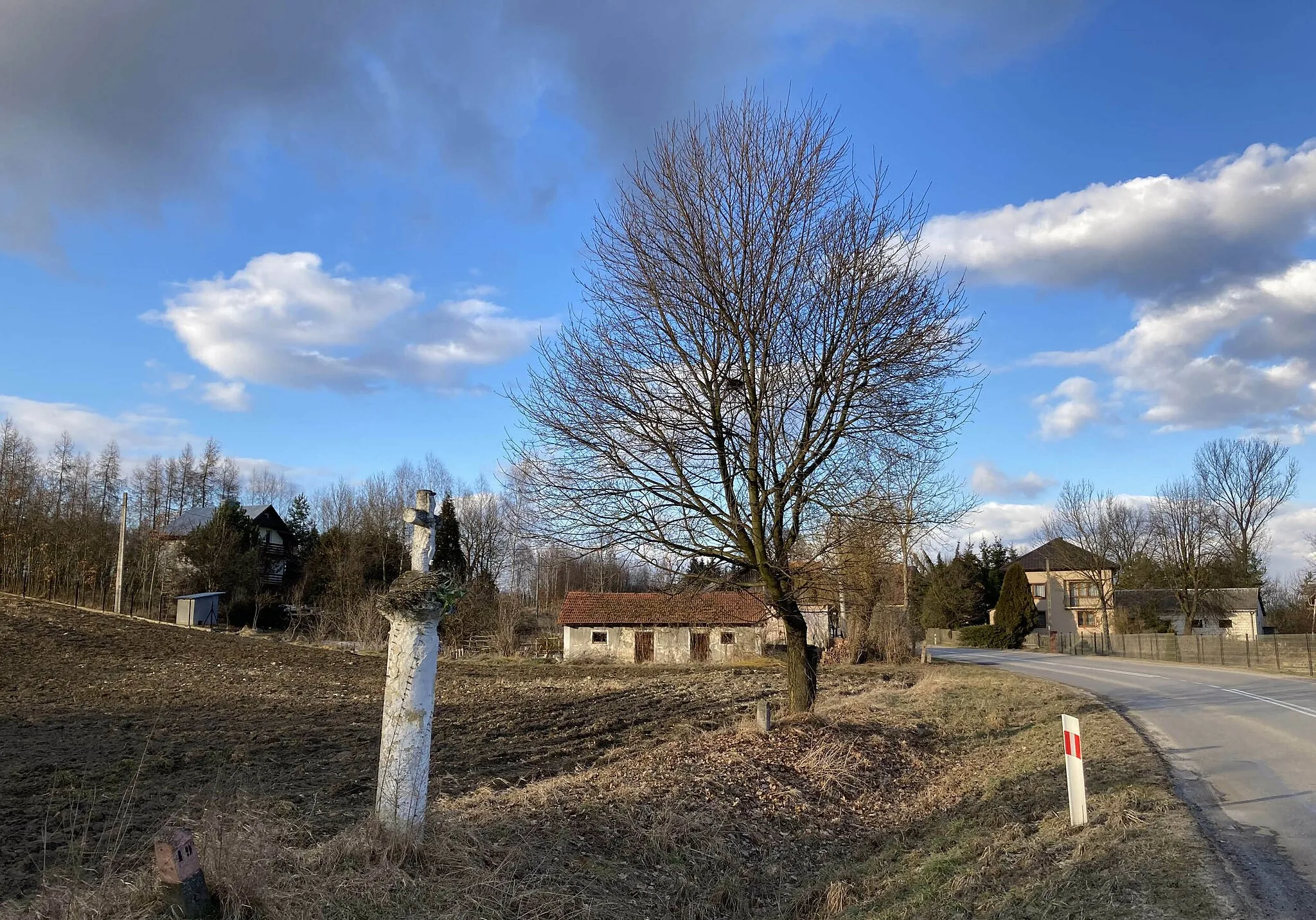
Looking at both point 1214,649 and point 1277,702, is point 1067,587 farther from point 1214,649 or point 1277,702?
point 1277,702

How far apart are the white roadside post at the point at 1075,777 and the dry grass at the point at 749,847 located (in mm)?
187

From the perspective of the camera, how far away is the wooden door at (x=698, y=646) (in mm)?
43250

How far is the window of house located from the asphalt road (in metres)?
46.6

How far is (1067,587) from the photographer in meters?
72.4

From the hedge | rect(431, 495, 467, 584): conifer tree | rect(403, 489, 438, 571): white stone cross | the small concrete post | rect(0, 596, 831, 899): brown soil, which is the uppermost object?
rect(431, 495, 467, 584): conifer tree

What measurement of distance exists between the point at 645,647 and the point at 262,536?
1163 inches

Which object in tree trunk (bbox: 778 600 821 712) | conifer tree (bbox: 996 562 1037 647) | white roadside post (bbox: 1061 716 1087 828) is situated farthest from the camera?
conifer tree (bbox: 996 562 1037 647)

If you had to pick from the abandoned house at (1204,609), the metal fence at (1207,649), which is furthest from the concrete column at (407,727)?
the abandoned house at (1204,609)

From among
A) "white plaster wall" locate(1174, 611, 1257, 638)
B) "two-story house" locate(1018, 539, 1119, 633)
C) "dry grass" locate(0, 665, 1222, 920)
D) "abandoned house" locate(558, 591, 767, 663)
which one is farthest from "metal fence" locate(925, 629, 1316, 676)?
"dry grass" locate(0, 665, 1222, 920)

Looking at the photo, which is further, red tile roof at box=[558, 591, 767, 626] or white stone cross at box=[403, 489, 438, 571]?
red tile roof at box=[558, 591, 767, 626]

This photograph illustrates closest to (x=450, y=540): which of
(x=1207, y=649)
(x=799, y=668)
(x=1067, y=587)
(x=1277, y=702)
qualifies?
(x=1207, y=649)

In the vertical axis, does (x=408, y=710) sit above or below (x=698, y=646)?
above

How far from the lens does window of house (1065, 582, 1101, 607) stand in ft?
231

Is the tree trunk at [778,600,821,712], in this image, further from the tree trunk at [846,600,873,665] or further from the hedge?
the hedge
